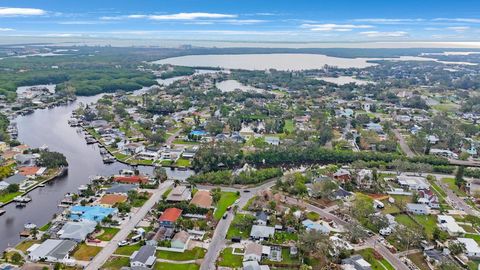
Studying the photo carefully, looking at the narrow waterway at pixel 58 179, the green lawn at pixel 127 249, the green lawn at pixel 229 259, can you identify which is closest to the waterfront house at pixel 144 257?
the green lawn at pixel 127 249

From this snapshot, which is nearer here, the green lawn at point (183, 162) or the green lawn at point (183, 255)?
the green lawn at point (183, 255)

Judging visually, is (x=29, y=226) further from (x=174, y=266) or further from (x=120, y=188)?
(x=174, y=266)

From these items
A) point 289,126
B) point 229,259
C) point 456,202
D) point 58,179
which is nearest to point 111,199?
point 58,179

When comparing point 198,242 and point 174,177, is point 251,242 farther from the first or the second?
point 174,177

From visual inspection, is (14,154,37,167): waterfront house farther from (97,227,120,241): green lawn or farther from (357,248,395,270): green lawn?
(357,248,395,270): green lawn

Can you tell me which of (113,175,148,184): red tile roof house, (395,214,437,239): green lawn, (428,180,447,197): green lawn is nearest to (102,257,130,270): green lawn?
(113,175,148,184): red tile roof house

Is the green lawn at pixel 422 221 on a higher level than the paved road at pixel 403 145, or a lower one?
higher

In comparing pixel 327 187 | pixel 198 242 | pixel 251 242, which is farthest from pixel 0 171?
pixel 327 187

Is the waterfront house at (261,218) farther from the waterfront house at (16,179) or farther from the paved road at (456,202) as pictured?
the waterfront house at (16,179)
